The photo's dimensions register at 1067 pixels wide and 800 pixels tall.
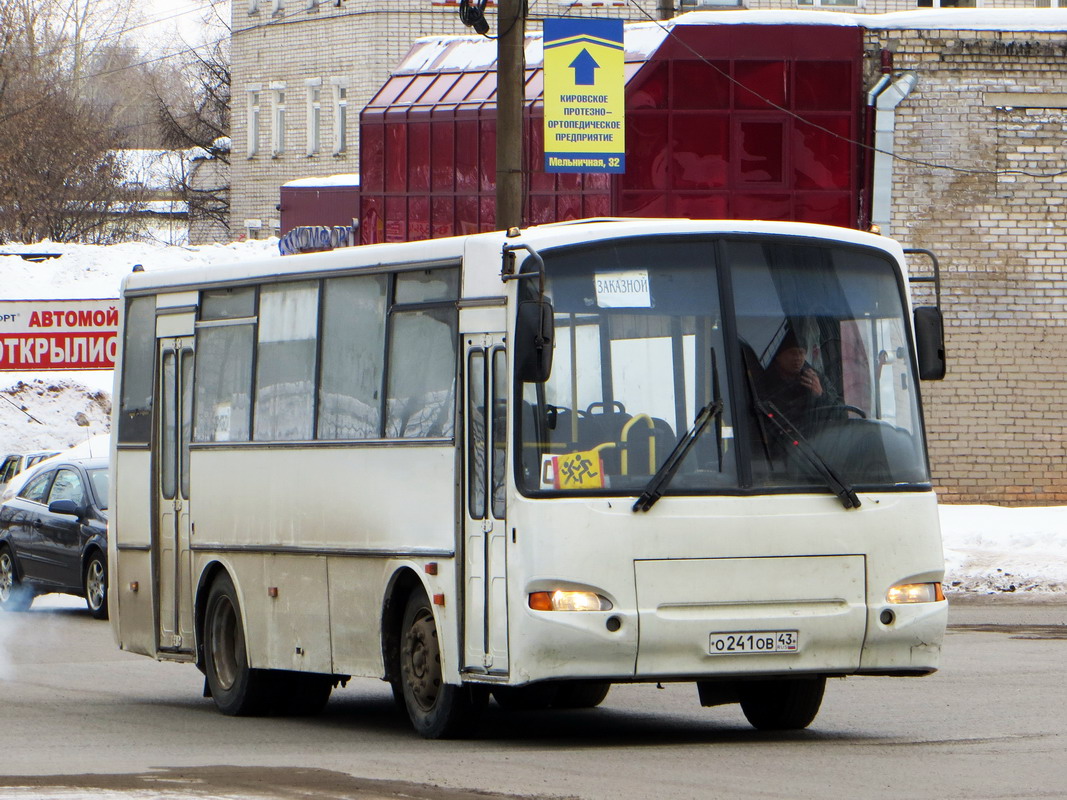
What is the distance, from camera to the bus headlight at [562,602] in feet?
31.2

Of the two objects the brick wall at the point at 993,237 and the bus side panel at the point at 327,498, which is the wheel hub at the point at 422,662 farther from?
the brick wall at the point at 993,237

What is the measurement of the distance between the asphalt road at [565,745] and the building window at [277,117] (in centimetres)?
4147

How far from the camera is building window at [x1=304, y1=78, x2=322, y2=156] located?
53.6 meters

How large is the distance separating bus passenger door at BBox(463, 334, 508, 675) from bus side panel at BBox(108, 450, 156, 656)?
3.74 metres

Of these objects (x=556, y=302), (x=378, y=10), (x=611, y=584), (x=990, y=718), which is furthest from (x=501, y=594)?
(x=378, y=10)

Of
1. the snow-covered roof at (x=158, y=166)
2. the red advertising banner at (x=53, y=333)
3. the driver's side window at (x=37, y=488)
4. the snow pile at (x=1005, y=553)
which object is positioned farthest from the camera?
the snow-covered roof at (x=158, y=166)

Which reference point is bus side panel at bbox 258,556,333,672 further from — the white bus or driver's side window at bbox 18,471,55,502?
driver's side window at bbox 18,471,55,502

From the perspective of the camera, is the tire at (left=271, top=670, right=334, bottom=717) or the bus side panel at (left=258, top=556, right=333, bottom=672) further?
the tire at (left=271, top=670, right=334, bottom=717)

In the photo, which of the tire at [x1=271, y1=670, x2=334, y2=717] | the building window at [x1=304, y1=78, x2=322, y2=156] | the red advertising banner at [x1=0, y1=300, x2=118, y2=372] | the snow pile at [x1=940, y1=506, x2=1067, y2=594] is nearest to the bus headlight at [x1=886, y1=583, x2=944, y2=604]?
the tire at [x1=271, y1=670, x2=334, y2=717]

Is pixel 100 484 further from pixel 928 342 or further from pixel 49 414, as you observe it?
pixel 49 414

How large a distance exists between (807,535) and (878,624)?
21.2 inches

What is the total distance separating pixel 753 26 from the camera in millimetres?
26484

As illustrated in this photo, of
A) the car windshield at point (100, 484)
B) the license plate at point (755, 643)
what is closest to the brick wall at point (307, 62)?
the car windshield at point (100, 484)

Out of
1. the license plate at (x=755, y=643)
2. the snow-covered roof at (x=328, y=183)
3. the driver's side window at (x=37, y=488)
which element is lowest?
the license plate at (x=755, y=643)
